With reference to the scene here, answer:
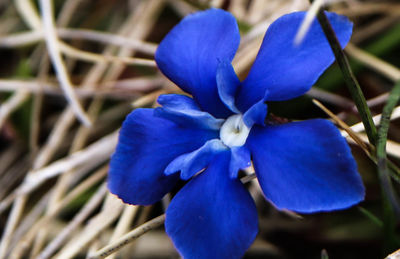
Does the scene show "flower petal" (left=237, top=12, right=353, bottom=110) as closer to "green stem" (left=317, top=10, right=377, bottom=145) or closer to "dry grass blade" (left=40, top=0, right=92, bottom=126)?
"green stem" (left=317, top=10, right=377, bottom=145)

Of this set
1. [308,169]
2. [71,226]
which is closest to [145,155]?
[308,169]

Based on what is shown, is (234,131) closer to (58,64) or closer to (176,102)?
(176,102)

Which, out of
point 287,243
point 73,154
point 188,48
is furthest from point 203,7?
point 287,243

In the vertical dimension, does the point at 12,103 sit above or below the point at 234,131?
above

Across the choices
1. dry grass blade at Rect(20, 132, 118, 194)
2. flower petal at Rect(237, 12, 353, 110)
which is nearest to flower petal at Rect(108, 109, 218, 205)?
flower petal at Rect(237, 12, 353, 110)

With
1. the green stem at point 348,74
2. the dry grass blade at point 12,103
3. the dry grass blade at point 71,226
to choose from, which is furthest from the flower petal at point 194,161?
the dry grass blade at point 12,103

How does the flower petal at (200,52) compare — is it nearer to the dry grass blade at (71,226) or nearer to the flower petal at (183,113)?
the flower petal at (183,113)
